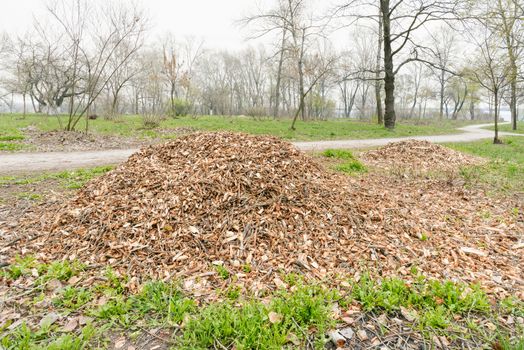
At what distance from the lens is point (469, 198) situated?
471cm

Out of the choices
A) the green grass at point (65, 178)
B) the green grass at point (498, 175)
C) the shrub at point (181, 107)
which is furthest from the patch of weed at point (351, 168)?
the shrub at point (181, 107)

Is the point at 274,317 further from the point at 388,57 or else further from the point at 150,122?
the point at 388,57

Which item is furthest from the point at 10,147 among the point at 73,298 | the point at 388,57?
the point at 388,57

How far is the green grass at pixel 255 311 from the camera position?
6.04 ft

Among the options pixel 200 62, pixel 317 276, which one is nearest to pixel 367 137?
pixel 317 276

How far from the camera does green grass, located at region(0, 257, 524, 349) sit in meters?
1.84

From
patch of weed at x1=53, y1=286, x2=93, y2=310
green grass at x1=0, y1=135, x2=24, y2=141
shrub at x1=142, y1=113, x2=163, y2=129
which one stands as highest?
shrub at x1=142, y1=113, x2=163, y2=129

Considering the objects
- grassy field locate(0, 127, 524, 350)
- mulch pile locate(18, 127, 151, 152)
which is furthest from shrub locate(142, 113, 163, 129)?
grassy field locate(0, 127, 524, 350)

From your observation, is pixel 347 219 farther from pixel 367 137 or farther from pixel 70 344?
pixel 367 137

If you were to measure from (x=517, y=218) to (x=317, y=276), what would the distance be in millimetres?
3358

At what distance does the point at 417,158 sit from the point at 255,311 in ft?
23.7

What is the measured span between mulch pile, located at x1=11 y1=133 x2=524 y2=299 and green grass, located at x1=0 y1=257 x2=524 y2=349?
200 mm

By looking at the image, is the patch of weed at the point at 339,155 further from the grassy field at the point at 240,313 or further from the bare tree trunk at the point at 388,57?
the bare tree trunk at the point at 388,57

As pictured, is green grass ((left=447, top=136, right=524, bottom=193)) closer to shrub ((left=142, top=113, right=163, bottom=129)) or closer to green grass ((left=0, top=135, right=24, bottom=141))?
green grass ((left=0, top=135, right=24, bottom=141))
